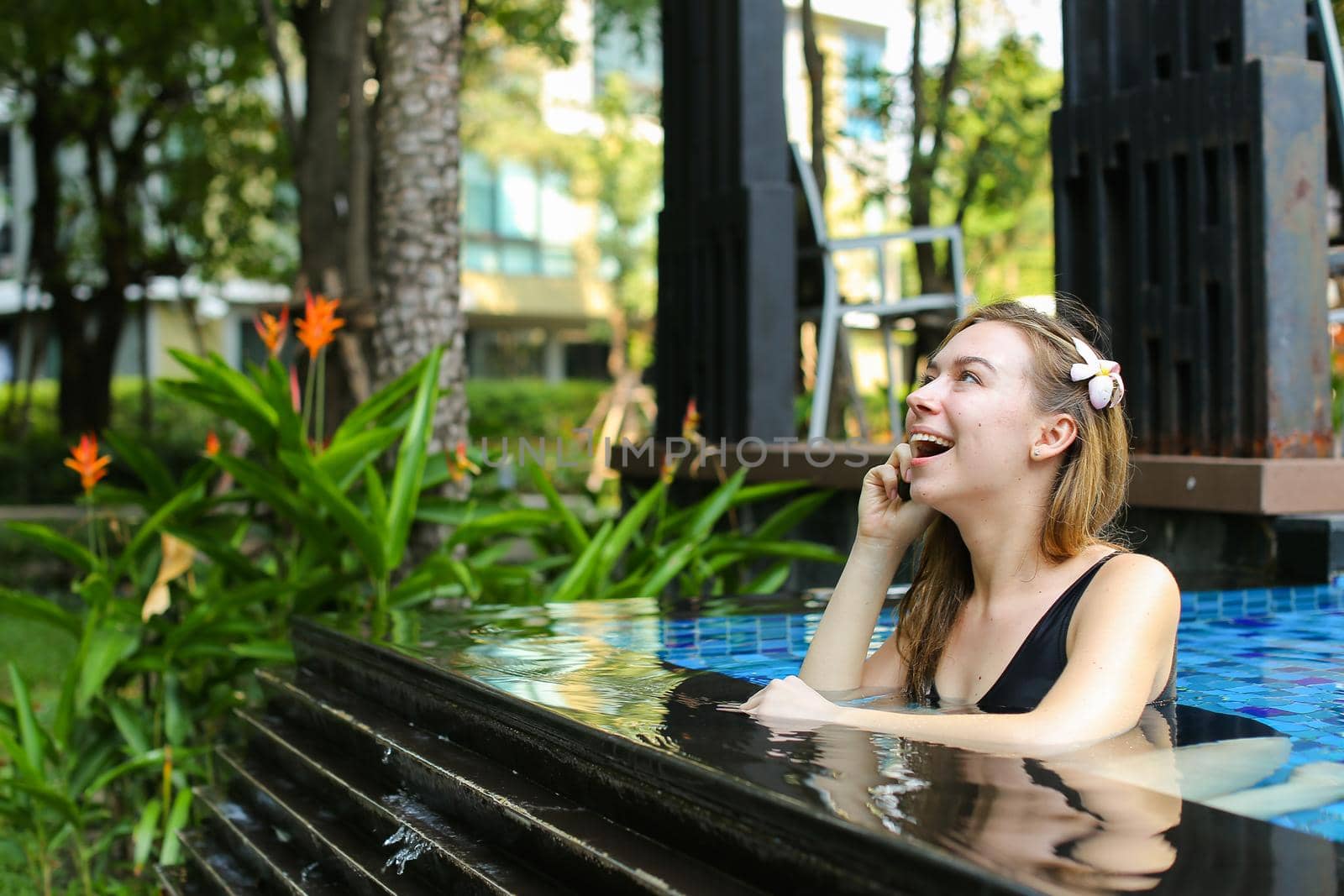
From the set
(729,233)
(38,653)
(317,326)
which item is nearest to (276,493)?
(317,326)

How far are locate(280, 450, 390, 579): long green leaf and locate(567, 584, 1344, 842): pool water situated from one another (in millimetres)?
783

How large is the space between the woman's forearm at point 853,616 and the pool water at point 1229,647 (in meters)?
0.18

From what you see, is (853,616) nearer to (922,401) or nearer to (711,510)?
(922,401)

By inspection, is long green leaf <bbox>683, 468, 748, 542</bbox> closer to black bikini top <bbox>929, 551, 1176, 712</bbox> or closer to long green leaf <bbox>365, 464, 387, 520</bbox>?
long green leaf <bbox>365, 464, 387, 520</bbox>

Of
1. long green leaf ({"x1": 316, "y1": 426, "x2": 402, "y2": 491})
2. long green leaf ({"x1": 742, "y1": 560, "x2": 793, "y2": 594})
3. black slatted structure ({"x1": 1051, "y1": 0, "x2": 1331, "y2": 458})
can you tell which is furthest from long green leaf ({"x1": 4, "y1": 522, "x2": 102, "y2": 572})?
black slatted structure ({"x1": 1051, "y1": 0, "x2": 1331, "y2": 458})

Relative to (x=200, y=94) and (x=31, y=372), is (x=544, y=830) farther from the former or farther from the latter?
(x=31, y=372)

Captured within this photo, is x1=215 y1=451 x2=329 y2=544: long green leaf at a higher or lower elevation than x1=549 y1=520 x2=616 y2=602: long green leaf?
higher

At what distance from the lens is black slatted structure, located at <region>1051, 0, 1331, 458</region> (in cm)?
462

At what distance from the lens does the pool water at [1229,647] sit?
281cm

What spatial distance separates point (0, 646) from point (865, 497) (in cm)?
850

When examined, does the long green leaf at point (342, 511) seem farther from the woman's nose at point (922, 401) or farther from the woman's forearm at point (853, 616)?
the woman's nose at point (922, 401)

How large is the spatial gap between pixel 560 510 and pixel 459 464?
1.43ft

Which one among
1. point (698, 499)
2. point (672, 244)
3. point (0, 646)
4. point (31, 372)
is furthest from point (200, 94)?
point (698, 499)

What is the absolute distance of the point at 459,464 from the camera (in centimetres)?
498
